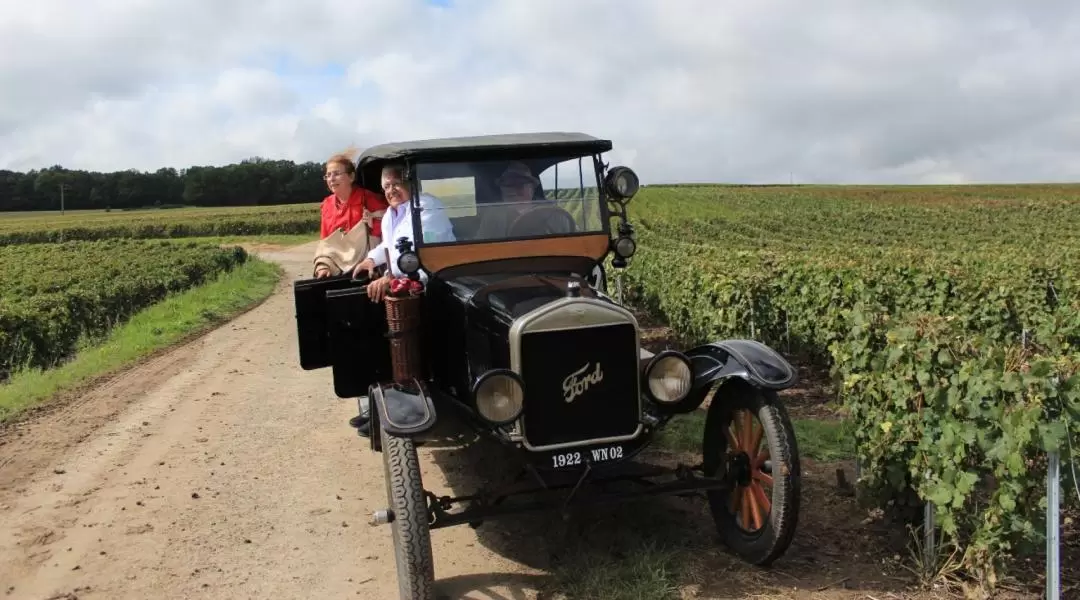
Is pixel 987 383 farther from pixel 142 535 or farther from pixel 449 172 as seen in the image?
pixel 142 535

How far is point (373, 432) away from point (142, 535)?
5.28 ft

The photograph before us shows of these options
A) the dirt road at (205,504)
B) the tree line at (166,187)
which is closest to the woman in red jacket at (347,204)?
the dirt road at (205,504)

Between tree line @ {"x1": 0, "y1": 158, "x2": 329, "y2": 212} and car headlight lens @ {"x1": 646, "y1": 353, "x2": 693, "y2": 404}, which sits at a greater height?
tree line @ {"x1": 0, "y1": 158, "x2": 329, "y2": 212}

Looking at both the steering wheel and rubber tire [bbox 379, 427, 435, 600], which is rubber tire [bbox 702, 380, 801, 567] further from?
rubber tire [bbox 379, 427, 435, 600]

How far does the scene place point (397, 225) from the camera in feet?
19.0

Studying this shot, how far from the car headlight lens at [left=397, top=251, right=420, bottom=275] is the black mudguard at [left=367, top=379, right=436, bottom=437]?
678 millimetres

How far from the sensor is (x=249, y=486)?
634 centimetres

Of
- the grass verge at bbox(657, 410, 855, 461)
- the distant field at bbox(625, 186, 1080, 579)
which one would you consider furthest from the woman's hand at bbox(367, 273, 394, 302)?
the distant field at bbox(625, 186, 1080, 579)

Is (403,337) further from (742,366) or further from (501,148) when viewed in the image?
(742,366)

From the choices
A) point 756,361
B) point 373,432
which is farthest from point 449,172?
point 756,361

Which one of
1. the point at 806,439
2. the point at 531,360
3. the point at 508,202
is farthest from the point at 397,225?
the point at 806,439

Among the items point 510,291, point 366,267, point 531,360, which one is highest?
point 366,267

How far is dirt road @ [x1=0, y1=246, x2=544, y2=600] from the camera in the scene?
478 centimetres

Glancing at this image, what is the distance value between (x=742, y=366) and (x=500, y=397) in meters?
1.34
